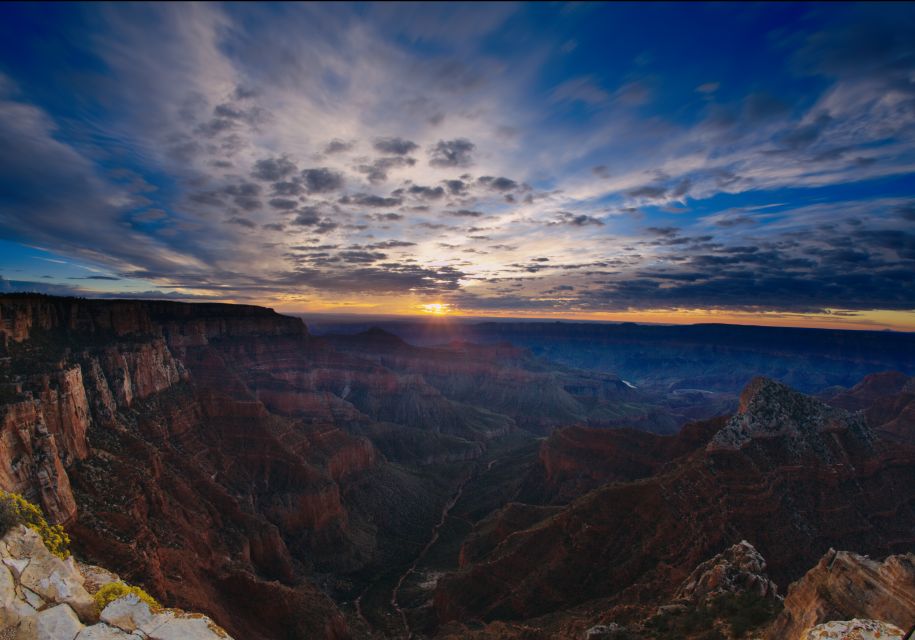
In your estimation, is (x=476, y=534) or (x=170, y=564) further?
(x=476, y=534)

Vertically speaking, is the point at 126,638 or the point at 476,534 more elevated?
the point at 126,638

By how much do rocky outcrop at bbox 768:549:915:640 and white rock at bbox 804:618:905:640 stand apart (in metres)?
1.38

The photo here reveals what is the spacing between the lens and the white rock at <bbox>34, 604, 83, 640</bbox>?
34.8ft

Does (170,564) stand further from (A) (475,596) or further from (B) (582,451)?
(B) (582,451)

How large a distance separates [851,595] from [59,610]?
1151 inches

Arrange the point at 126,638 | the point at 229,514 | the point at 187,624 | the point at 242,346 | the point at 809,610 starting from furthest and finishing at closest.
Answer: the point at 242,346
the point at 229,514
the point at 809,610
the point at 187,624
the point at 126,638

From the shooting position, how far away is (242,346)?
402 feet

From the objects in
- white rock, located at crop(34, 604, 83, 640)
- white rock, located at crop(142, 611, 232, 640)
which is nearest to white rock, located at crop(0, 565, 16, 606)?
white rock, located at crop(34, 604, 83, 640)

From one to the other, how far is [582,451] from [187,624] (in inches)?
3091

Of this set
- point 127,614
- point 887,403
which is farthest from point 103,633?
point 887,403

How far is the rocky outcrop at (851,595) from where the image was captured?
17844 mm

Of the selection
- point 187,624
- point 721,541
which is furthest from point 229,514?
point 721,541

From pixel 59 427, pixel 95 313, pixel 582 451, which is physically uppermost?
pixel 95 313

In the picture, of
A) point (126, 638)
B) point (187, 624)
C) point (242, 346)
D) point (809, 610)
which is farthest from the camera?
point (242, 346)
